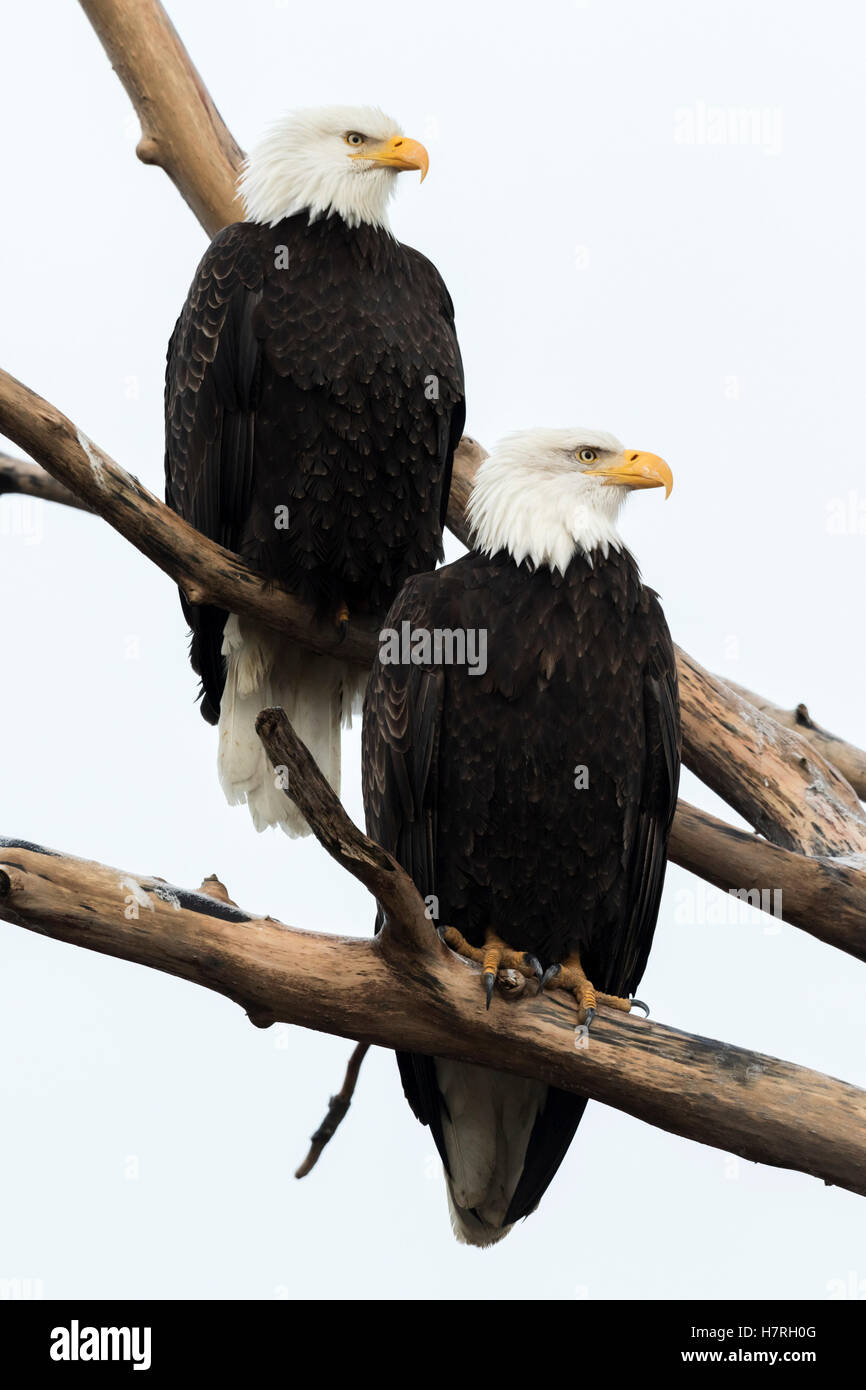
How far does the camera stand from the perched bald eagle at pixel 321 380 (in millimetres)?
5328

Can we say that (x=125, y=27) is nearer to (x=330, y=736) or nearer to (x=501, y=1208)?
(x=330, y=736)

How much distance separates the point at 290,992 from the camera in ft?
12.9

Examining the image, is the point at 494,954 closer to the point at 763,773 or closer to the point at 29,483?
the point at 763,773

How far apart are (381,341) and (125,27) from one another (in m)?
Result: 1.99

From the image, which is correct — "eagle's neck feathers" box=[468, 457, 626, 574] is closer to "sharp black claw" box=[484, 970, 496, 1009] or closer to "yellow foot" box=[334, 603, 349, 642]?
"yellow foot" box=[334, 603, 349, 642]

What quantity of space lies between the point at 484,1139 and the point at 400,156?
313 cm

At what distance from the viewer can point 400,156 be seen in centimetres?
558

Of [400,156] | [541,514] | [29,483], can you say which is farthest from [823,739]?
[29,483]

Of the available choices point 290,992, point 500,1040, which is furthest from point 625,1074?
point 290,992

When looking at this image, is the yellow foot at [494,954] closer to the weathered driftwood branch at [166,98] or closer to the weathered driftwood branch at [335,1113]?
the weathered driftwood branch at [335,1113]

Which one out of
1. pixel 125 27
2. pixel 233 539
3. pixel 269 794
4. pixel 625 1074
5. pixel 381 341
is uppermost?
pixel 125 27

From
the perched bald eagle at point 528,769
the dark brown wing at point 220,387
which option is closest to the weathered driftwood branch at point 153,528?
the dark brown wing at point 220,387

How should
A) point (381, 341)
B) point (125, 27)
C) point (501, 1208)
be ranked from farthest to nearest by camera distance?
point (125, 27)
point (381, 341)
point (501, 1208)

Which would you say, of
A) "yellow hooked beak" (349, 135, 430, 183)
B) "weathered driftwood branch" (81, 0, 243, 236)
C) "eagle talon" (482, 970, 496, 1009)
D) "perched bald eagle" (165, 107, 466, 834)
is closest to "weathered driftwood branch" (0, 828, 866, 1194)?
"eagle talon" (482, 970, 496, 1009)
